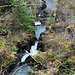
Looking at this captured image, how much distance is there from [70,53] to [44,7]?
2426cm

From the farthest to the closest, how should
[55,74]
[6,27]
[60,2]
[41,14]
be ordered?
[41,14]
[60,2]
[6,27]
[55,74]

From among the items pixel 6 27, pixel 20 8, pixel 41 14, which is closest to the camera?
pixel 6 27

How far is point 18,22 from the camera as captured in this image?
11.0 metres

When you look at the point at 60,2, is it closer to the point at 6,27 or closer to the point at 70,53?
the point at 6,27

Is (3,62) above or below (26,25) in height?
below

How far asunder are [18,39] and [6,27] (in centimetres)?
195

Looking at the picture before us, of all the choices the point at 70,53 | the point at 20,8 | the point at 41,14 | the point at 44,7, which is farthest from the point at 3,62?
the point at 44,7

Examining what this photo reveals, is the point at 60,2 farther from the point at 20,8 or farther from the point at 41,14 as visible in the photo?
the point at 41,14

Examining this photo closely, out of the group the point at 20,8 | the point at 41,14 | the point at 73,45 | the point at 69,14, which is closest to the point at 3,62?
the point at 73,45

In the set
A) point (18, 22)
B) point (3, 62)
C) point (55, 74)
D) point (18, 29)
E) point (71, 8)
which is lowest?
point (55, 74)

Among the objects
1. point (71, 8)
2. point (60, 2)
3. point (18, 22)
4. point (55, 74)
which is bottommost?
point (55, 74)

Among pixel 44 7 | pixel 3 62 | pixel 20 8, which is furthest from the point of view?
pixel 44 7

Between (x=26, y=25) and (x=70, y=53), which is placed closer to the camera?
(x=70, y=53)

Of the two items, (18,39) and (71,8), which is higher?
(71,8)
